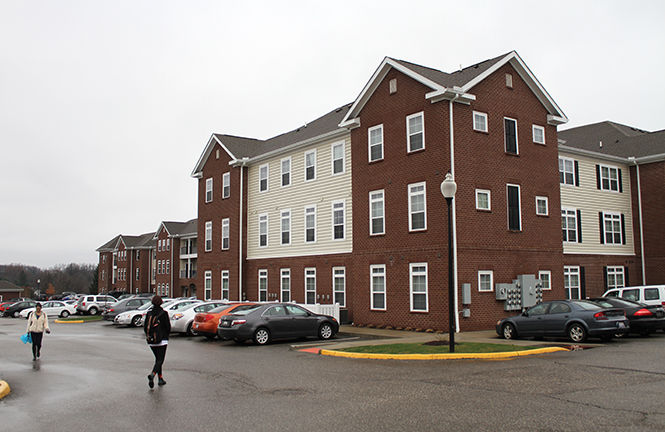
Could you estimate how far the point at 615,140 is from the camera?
1442 inches

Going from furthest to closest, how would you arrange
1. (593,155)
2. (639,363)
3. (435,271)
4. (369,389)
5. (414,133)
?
(593,155) → (414,133) → (435,271) → (639,363) → (369,389)

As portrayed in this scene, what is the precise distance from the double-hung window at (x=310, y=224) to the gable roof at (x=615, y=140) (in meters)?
13.9

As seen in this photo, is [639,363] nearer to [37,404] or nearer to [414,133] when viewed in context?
[37,404]

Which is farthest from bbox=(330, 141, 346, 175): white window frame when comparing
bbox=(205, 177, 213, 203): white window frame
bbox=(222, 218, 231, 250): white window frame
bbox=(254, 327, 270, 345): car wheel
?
bbox=(205, 177, 213, 203): white window frame

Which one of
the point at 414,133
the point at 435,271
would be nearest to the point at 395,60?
the point at 414,133

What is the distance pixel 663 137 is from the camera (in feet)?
111

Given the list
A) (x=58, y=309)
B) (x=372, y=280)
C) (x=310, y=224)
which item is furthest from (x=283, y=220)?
(x=58, y=309)

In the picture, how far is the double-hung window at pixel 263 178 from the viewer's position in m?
35.5

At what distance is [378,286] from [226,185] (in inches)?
634

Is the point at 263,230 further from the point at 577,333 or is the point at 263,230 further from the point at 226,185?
the point at 577,333

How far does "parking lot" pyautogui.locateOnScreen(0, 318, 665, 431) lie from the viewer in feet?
26.8

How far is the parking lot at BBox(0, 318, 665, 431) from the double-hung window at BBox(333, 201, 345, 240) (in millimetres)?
13287

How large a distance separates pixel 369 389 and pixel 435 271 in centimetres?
1287

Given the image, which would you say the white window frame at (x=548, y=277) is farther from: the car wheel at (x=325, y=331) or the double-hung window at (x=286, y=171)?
the double-hung window at (x=286, y=171)
